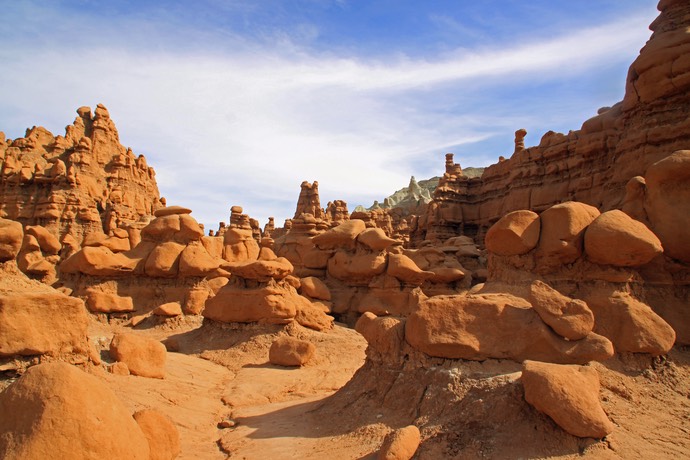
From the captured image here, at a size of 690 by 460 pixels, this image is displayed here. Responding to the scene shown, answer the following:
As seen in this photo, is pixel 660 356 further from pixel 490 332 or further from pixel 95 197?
pixel 95 197

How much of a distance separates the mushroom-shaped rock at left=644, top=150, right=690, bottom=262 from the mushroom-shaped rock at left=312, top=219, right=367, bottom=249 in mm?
9005

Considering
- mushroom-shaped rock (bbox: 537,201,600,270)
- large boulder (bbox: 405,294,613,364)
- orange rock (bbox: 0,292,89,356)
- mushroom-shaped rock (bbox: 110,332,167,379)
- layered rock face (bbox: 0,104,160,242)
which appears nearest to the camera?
orange rock (bbox: 0,292,89,356)

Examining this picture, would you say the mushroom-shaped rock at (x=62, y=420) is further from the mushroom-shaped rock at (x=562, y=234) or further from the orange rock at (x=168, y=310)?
the orange rock at (x=168, y=310)

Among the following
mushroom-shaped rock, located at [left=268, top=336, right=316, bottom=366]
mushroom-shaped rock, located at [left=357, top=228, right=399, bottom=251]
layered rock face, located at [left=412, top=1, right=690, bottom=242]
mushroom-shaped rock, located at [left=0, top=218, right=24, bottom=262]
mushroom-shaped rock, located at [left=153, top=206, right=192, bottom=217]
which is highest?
layered rock face, located at [left=412, top=1, right=690, bottom=242]

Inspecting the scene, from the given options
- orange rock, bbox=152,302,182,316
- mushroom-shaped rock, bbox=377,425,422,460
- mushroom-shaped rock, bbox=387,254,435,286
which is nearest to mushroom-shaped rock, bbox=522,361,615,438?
mushroom-shaped rock, bbox=377,425,422,460

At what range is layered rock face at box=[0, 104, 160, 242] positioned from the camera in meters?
25.9

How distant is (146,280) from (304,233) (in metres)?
7.31

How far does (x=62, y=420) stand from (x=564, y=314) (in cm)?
454

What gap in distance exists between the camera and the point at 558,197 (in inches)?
811

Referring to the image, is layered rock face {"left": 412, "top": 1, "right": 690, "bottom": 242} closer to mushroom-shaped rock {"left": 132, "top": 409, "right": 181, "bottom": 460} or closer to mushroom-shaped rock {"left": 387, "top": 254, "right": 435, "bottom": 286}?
mushroom-shaped rock {"left": 387, "top": 254, "right": 435, "bottom": 286}

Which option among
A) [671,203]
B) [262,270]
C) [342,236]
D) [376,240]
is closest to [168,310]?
[262,270]

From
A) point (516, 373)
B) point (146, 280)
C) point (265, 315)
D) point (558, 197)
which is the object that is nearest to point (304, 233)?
point (146, 280)

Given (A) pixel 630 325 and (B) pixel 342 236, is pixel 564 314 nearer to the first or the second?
(A) pixel 630 325

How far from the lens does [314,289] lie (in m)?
14.4
